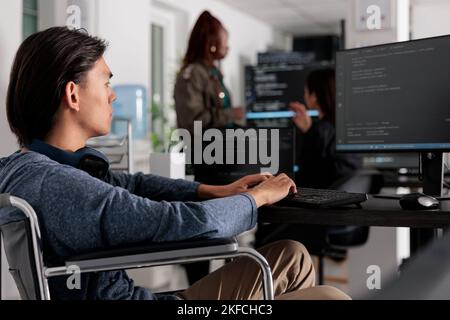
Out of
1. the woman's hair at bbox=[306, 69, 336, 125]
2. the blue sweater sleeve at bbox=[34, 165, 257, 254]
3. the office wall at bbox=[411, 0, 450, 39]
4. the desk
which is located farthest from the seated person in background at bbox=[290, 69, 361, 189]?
the blue sweater sleeve at bbox=[34, 165, 257, 254]

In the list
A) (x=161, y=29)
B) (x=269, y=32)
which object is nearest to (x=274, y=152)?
(x=161, y=29)

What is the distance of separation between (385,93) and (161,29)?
199 inches

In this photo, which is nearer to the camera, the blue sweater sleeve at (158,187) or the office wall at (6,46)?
the blue sweater sleeve at (158,187)

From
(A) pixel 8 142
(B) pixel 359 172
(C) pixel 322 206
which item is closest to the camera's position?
(C) pixel 322 206

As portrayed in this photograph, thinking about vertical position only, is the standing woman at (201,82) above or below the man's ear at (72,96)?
above

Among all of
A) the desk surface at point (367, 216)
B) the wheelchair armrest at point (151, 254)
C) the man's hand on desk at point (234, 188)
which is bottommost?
A: the wheelchair armrest at point (151, 254)

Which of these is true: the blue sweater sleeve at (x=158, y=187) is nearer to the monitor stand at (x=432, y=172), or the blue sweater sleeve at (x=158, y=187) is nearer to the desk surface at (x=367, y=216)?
the desk surface at (x=367, y=216)

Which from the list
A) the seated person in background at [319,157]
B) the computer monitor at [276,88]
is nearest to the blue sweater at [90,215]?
the seated person in background at [319,157]

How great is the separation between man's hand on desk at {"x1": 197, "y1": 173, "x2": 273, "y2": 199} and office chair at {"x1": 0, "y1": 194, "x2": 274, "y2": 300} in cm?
47

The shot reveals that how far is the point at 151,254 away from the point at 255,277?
0.39 m

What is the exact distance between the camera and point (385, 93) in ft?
5.91

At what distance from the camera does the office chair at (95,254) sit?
108 centimetres

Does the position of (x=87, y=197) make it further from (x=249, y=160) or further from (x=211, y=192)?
(x=249, y=160)

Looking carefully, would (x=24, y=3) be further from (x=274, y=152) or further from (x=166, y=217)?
(x=166, y=217)
